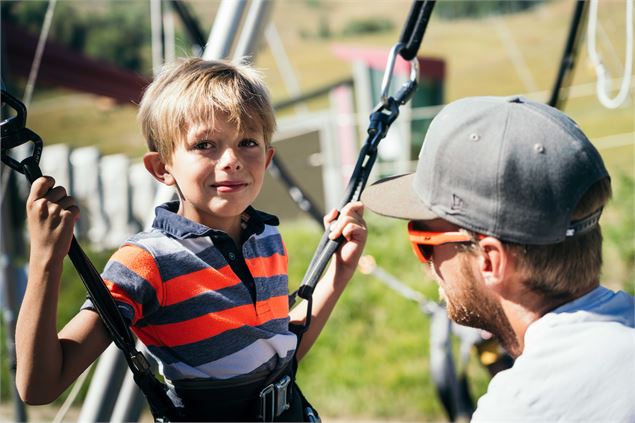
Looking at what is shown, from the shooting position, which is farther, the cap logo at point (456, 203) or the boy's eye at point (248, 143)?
the boy's eye at point (248, 143)

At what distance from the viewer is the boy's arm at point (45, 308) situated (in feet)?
4.35

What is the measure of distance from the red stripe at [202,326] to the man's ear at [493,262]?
1.41 ft

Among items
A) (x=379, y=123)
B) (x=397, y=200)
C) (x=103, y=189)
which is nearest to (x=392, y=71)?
(x=379, y=123)

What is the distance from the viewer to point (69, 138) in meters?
10.5

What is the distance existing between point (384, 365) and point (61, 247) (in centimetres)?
372

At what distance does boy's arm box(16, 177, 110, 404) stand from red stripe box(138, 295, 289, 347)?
0.62 ft

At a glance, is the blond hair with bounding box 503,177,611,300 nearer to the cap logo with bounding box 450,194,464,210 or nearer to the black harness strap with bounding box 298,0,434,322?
the cap logo with bounding box 450,194,464,210

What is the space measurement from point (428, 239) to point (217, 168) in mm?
389

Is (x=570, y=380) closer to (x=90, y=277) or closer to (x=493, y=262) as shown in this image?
(x=493, y=262)

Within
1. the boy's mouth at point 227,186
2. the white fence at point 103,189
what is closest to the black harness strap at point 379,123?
the boy's mouth at point 227,186

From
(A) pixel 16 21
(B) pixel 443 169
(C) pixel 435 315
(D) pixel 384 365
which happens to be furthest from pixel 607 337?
(A) pixel 16 21

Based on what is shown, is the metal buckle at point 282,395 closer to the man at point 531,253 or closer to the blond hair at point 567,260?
the man at point 531,253

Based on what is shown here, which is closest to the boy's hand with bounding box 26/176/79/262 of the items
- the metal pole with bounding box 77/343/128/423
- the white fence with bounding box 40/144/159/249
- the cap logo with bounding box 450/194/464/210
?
the cap logo with bounding box 450/194/464/210

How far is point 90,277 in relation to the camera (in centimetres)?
138
